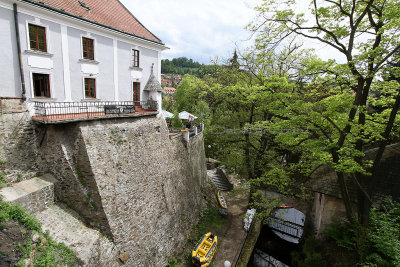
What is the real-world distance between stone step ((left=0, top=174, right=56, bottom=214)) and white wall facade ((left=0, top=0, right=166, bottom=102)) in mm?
3585

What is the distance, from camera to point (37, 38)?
912 centimetres

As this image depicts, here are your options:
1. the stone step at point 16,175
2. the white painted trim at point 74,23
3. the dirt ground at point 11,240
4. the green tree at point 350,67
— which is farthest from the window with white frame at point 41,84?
the green tree at point 350,67

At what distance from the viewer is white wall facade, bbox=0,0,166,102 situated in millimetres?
8312

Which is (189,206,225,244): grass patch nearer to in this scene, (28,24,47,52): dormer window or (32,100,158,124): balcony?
(32,100,158,124): balcony

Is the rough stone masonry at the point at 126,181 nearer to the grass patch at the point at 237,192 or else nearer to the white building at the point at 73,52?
the white building at the point at 73,52

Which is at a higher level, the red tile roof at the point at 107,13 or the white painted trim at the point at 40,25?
the red tile roof at the point at 107,13

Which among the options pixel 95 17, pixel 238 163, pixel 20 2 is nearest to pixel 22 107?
pixel 20 2

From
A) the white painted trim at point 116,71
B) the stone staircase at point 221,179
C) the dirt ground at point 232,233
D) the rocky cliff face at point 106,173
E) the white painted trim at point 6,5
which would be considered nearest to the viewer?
the white painted trim at point 6,5

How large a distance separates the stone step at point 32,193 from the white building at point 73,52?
139 inches

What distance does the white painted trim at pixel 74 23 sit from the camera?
8.57 meters

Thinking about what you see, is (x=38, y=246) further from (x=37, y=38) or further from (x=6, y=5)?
(x=6, y=5)

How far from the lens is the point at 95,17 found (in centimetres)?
1154

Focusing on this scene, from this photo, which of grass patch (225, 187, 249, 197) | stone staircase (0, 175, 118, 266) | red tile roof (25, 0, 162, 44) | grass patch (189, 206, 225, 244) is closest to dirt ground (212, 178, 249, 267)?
grass patch (225, 187, 249, 197)

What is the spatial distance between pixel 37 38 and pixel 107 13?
5.25 metres
